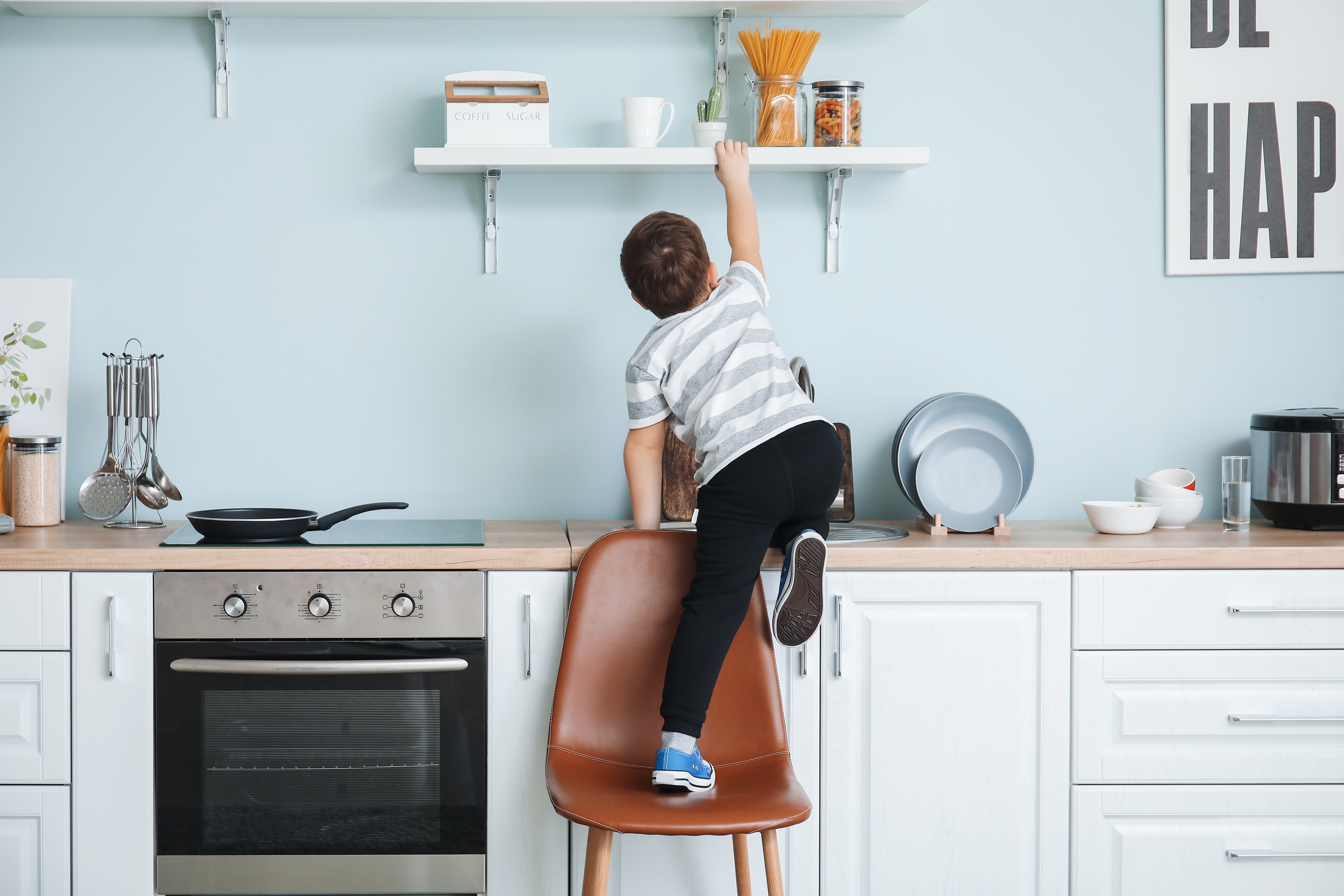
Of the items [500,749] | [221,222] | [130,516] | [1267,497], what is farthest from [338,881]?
[1267,497]

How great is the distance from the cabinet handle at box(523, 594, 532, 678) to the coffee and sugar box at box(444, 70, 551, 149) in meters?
0.94

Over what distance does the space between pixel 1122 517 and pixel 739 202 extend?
99 centimetres

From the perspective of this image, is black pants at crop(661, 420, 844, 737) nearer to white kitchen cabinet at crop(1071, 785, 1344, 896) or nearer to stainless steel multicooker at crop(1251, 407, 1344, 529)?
white kitchen cabinet at crop(1071, 785, 1344, 896)

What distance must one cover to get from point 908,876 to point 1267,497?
111 cm

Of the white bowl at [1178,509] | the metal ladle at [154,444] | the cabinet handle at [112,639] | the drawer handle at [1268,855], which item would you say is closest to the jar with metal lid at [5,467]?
the metal ladle at [154,444]

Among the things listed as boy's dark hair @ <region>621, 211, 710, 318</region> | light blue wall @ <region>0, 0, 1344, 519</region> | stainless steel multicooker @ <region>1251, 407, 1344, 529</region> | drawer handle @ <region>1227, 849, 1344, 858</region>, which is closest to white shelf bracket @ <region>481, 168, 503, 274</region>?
light blue wall @ <region>0, 0, 1344, 519</region>

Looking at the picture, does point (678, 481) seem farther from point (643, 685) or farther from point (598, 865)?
point (598, 865)

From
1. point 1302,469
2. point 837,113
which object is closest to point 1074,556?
point 1302,469

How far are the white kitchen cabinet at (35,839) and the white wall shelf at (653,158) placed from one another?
137 centimetres

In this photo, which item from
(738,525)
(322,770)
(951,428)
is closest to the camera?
(738,525)

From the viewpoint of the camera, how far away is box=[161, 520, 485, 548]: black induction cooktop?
5.85 feet

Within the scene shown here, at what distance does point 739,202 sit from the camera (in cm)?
194

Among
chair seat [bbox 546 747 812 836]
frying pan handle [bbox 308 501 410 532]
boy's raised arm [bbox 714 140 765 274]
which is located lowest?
chair seat [bbox 546 747 812 836]

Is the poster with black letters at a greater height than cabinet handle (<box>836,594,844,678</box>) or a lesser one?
greater
